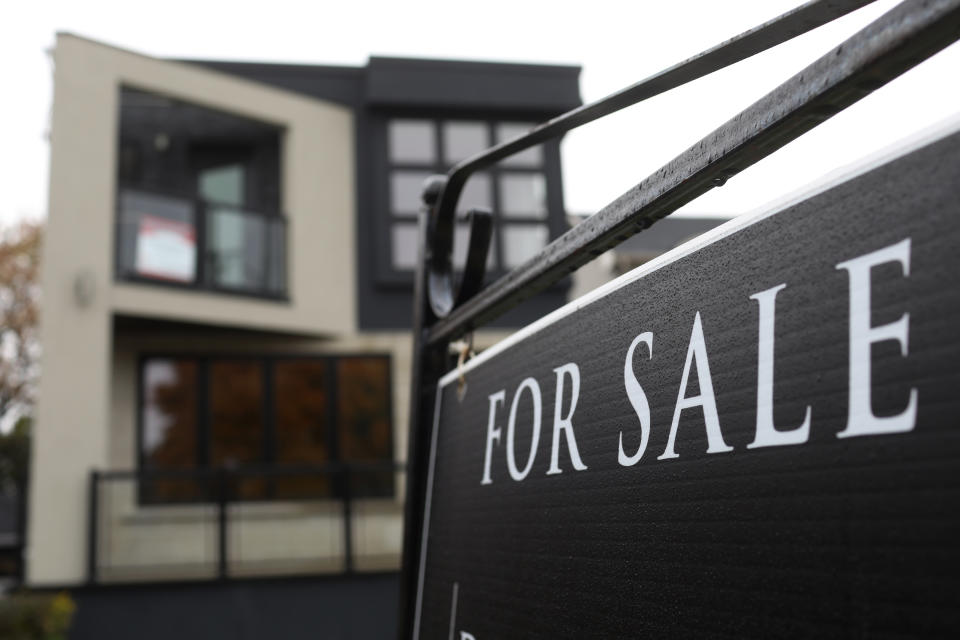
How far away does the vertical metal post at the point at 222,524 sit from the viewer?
33.1 ft

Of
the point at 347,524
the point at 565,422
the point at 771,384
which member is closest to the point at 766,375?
the point at 771,384

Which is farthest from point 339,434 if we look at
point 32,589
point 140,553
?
point 32,589

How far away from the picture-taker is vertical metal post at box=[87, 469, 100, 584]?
9.88 metres

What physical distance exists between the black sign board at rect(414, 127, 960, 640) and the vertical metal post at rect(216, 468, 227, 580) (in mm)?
9356

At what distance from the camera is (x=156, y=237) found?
1133 centimetres

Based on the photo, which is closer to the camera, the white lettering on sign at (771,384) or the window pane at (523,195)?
the white lettering on sign at (771,384)

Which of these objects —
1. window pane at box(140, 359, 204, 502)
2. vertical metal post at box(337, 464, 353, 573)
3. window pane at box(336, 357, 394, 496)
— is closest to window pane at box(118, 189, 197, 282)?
window pane at box(140, 359, 204, 502)

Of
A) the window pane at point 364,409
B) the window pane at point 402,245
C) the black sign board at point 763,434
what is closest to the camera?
the black sign board at point 763,434

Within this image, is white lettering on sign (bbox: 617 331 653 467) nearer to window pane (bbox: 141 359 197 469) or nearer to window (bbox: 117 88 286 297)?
window (bbox: 117 88 286 297)

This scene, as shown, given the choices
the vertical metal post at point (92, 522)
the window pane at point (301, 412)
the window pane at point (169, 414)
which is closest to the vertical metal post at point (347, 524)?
the window pane at point (301, 412)

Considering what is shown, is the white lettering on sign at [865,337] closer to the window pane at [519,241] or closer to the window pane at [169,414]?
the window pane at [169,414]

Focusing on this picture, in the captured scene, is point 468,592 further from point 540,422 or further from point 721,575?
point 721,575

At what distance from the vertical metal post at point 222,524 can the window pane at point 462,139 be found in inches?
210

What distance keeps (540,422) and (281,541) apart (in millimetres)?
9892
